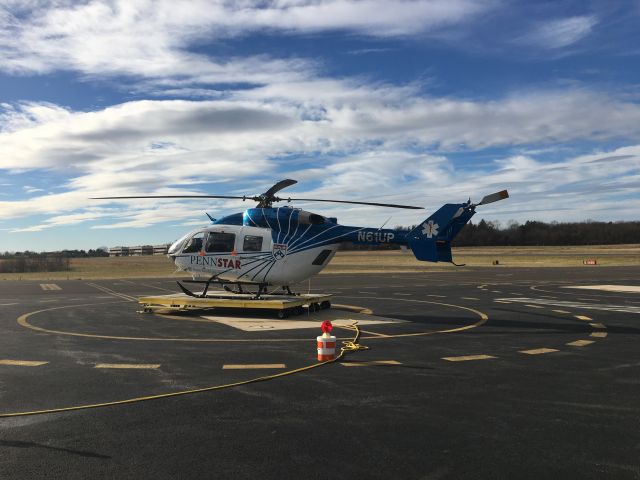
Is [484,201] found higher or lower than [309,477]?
higher

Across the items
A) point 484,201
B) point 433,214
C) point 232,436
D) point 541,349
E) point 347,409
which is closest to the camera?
point 232,436

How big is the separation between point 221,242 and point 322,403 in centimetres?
1265

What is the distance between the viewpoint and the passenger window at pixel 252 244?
752 inches

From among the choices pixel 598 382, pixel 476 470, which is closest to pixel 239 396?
pixel 476 470

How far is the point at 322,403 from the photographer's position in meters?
7.62

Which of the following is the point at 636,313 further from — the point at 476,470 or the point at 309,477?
the point at 309,477

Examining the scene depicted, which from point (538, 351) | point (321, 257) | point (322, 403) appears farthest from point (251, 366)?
point (321, 257)

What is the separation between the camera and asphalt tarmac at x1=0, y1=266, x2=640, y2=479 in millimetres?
5508

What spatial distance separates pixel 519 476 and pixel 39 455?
205 inches

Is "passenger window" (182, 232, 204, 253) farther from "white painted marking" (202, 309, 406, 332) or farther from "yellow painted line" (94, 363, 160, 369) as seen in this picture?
"yellow painted line" (94, 363, 160, 369)

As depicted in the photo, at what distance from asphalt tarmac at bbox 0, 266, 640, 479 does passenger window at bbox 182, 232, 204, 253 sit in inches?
193

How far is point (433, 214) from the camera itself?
18.1 meters

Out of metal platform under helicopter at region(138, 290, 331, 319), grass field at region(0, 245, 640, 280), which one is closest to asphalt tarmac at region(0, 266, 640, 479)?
metal platform under helicopter at region(138, 290, 331, 319)

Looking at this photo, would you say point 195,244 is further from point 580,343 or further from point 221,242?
point 580,343
